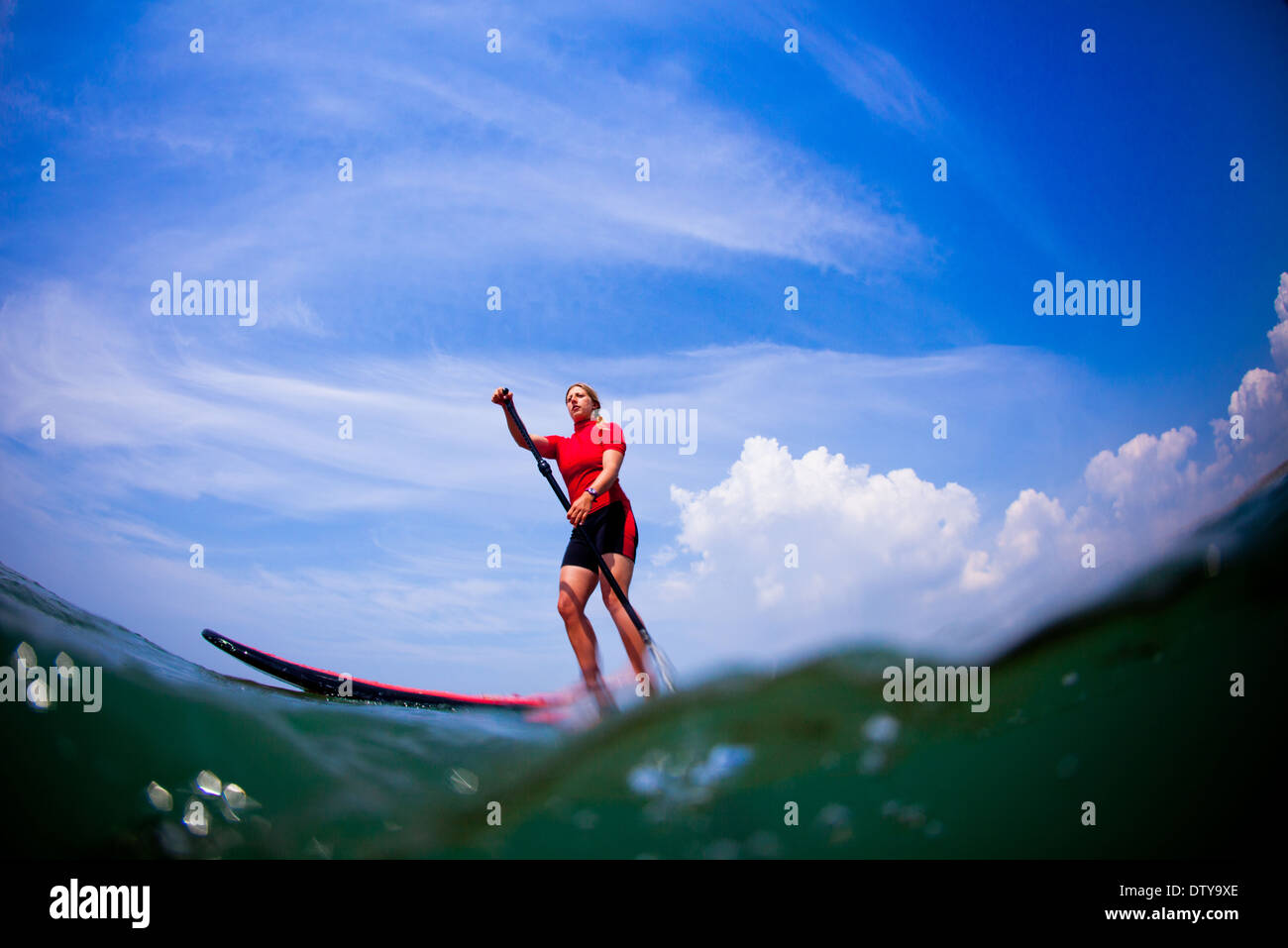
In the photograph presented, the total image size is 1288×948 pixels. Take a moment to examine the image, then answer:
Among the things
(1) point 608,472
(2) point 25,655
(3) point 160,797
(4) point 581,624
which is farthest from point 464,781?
(2) point 25,655

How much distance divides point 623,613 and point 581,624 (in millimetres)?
232

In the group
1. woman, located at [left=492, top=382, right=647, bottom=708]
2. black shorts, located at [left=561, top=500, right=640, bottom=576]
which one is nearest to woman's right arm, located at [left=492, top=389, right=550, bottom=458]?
woman, located at [left=492, top=382, right=647, bottom=708]

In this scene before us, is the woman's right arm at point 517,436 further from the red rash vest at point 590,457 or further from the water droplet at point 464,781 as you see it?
the water droplet at point 464,781

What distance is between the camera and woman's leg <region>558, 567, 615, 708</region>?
10.8ft

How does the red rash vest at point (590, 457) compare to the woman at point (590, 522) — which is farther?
the red rash vest at point (590, 457)

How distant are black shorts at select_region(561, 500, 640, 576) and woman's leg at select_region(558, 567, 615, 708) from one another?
0.05 m

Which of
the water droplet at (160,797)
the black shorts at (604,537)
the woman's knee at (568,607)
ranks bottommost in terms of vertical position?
the water droplet at (160,797)

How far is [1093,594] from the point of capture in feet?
11.9

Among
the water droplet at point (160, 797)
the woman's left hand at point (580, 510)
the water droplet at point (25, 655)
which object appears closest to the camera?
the water droplet at point (160, 797)

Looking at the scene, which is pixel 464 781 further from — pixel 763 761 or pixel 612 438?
pixel 612 438

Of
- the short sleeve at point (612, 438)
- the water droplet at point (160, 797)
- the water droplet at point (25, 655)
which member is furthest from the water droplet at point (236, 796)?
the short sleeve at point (612, 438)

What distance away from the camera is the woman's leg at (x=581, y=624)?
3291 mm
